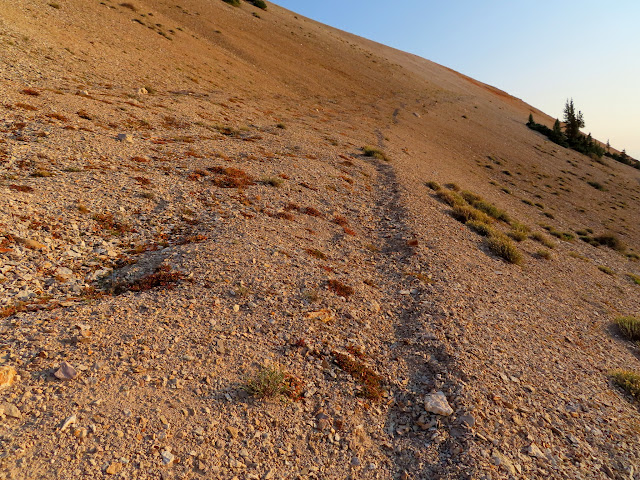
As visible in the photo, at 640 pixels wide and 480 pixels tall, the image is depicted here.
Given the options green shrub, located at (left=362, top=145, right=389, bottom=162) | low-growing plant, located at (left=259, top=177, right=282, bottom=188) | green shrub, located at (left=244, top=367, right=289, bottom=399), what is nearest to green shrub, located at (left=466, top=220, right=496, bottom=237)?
low-growing plant, located at (left=259, top=177, right=282, bottom=188)

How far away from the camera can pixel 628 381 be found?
816 cm

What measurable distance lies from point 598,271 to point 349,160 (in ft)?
47.7

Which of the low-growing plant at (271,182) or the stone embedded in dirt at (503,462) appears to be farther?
the low-growing plant at (271,182)

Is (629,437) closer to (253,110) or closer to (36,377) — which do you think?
(36,377)

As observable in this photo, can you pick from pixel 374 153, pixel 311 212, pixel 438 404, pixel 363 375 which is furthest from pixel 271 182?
pixel 374 153

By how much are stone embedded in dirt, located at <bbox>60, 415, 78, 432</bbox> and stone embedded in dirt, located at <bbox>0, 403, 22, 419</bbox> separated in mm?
563

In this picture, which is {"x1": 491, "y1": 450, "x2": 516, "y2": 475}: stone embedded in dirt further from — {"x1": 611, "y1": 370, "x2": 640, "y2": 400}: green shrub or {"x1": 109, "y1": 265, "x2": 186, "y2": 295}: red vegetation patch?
{"x1": 109, "y1": 265, "x2": 186, "y2": 295}: red vegetation patch

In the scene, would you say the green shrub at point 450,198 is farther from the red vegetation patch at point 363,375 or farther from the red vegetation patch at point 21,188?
the red vegetation patch at point 21,188

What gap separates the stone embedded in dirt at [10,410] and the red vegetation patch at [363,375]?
4.97 m

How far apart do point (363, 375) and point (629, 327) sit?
9362 millimetres

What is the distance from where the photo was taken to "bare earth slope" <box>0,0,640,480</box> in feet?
17.2

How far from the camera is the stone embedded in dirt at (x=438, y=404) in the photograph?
639 centimetres

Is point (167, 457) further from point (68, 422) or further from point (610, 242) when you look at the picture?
point (610, 242)

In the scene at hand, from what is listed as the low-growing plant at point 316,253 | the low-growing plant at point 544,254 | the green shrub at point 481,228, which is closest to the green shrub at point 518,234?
the low-growing plant at point 544,254
